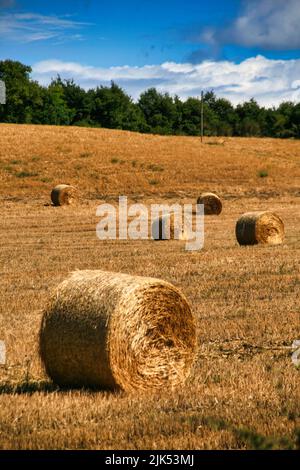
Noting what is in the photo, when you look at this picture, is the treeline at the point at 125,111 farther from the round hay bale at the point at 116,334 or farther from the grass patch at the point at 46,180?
the round hay bale at the point at 116,334

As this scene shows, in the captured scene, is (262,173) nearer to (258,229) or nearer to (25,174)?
(25,174)

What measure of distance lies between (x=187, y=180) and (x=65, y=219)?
612 inches

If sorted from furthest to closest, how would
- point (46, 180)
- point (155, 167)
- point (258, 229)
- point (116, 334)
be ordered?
point (155, 167) → point (46, 180) → point (258, 229) → point (116, 334)

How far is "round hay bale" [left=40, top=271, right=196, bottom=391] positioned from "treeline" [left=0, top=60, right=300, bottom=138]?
253ft

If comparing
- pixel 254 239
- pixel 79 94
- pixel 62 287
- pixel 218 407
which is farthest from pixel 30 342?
pixel 79 94

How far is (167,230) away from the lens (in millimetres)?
22078

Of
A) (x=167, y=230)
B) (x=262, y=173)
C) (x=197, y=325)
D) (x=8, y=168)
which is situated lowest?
(x=197, y=325)

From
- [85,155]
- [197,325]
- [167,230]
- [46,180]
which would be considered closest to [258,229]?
[167,230]

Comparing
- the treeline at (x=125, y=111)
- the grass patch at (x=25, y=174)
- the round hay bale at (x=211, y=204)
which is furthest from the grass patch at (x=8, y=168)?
the treeline at (x=125, y=111)

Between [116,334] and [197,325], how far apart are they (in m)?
3.26

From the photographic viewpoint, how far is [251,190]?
138 ft

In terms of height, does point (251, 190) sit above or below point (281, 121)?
below
